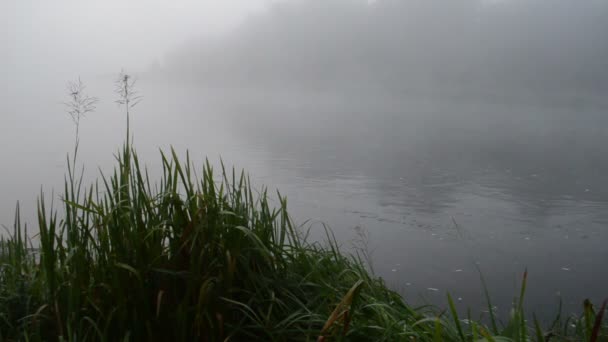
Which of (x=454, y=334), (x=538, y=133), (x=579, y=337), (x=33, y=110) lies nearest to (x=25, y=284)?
(x=454, y=334)

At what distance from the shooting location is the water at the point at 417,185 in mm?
3494

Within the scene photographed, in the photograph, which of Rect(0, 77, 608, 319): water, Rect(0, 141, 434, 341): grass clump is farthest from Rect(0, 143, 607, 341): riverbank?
Rect(0, 77, 608, 319): water

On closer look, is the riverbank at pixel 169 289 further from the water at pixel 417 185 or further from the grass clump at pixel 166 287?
the water at pixel 417 185

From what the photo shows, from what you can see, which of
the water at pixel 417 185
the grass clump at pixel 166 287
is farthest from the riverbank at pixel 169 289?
the water at pixel 417 185

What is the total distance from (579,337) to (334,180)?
15.4 feet

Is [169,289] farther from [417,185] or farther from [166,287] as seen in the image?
[417,185]

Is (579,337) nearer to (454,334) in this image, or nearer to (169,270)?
(454,334)

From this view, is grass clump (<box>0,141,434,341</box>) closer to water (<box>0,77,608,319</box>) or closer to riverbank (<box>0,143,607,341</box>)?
riverbank (<box>0,143,607,341</box>)

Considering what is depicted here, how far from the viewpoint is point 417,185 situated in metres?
6.45

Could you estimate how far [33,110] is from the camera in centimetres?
1260

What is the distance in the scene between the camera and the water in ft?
11.5

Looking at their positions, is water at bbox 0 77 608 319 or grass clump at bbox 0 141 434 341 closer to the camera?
grass clump at bbox 0 141 434 341

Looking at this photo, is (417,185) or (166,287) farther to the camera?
(417,185)

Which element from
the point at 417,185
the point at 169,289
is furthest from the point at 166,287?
the point at 417,185
